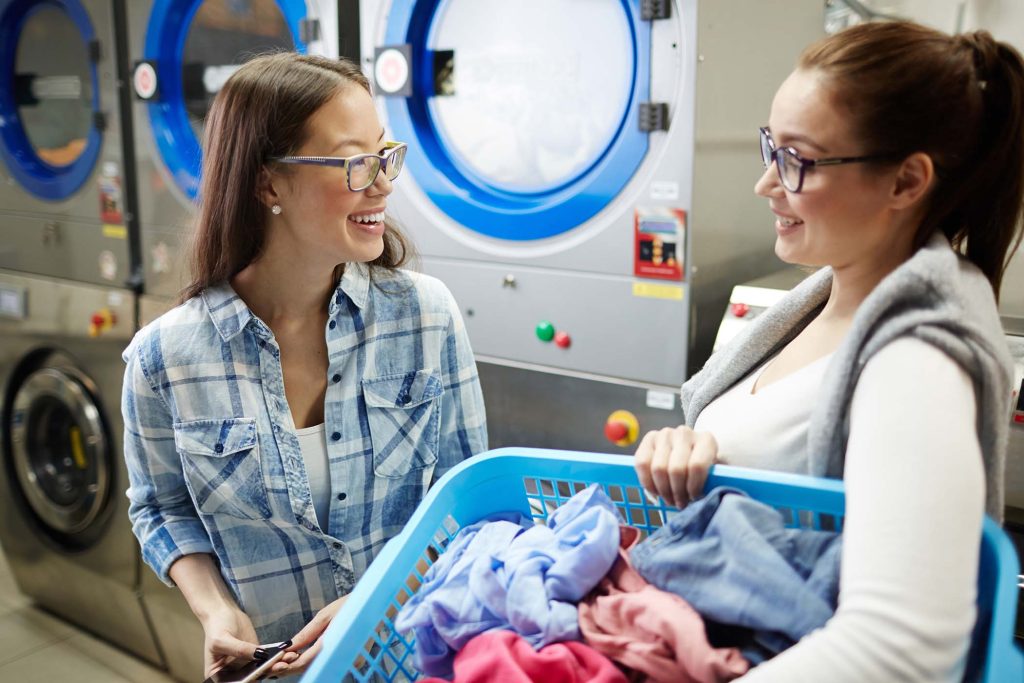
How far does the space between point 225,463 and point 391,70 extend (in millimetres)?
1306

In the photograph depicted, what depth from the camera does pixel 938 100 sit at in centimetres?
92

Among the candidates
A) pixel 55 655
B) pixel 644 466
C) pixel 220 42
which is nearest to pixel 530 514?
pixel 644 466

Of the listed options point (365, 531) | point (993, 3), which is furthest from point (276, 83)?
point (993, 3)

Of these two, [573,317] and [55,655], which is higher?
[573,317]

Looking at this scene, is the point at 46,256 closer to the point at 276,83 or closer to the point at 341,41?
the point at 341,41

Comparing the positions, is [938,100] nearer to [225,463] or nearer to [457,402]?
[457,402]

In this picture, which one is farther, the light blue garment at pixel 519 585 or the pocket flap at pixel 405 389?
the pocket flap at pixel 405 389

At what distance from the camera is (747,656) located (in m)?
0.81

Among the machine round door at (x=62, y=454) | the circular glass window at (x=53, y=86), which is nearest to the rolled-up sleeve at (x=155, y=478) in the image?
the machine round door at (x=62, y=454)

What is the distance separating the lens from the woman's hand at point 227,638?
1.34 m

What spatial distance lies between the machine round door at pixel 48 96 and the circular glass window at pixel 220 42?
1.34 feet

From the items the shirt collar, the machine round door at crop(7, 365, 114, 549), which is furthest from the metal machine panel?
the machine round door at crop(7, 365, 114, 549)

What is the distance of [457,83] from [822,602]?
1.84 meters

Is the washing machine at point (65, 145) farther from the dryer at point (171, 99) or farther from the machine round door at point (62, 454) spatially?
the machine round door at point (62, 454)
